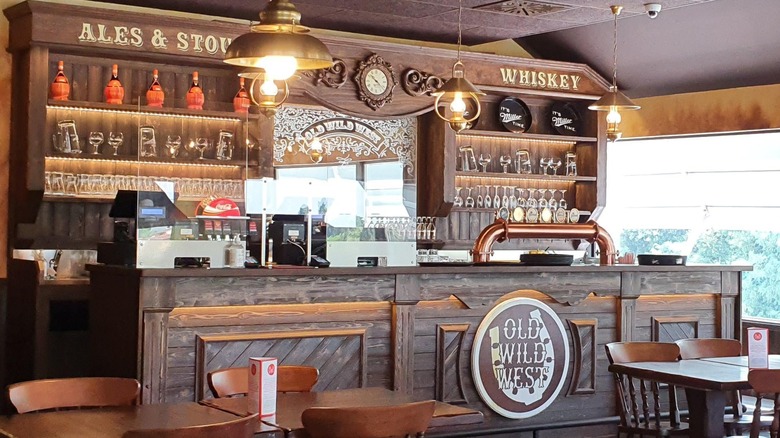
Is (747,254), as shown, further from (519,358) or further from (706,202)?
(519,358)

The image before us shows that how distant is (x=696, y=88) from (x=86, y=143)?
207 inches

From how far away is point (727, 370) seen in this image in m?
5.36

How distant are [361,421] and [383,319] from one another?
271cm

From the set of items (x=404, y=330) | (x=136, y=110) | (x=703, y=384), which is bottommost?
(x=703, y=384)

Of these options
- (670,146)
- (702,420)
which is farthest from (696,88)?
(702,420)

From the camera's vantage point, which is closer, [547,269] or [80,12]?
[547,269]

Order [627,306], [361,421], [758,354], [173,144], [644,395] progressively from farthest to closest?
[173,144] → [627,306] → [644,395] → [758,354] → [361,421]

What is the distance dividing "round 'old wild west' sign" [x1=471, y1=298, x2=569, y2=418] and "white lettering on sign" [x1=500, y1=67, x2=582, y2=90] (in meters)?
3.35

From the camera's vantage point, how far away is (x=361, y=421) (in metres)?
3.62

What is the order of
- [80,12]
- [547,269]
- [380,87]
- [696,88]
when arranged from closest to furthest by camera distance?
[547,269]
[80,12]
[380,87]
[696,88]

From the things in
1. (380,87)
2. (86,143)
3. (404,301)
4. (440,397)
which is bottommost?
(440,397)

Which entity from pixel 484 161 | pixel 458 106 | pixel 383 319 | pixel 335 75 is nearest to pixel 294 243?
pixel 383 319

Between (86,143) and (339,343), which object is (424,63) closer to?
(86,143)

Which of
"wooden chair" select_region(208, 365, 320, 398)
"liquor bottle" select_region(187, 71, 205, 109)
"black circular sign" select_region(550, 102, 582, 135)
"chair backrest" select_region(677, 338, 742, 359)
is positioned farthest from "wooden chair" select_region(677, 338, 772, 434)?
"black circular sign" select_region(550, 102, 582, 135)
